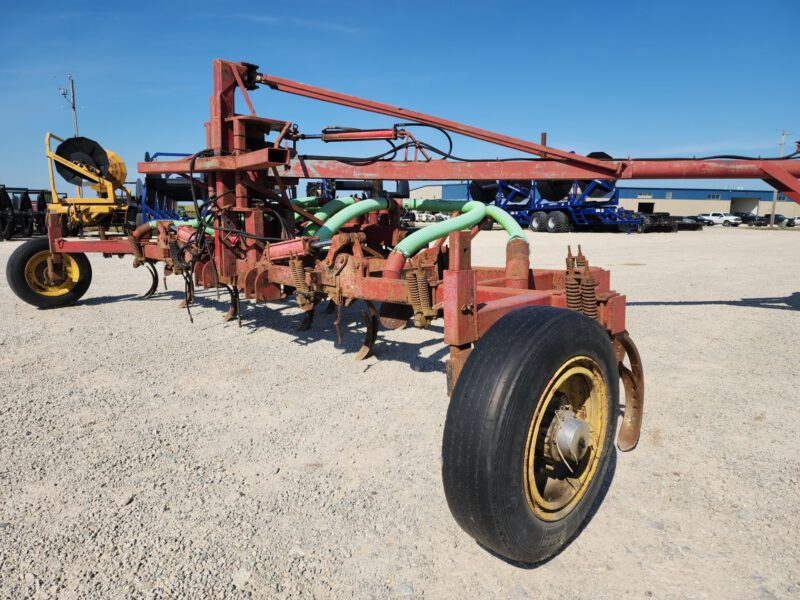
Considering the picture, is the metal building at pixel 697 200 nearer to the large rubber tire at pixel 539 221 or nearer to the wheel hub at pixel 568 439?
the large rubber tire at pixel 539 221

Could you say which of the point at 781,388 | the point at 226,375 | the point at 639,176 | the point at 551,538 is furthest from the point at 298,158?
the point at 781,388

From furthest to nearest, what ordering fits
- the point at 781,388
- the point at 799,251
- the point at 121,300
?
1. the point at 799,251
2. the point at 121,300
3. the point at 781,388

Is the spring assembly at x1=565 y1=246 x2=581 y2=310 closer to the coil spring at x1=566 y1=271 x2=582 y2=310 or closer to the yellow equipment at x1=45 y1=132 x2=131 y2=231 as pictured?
the coil spring at x1=566 y1=271 x2=582 y2=310

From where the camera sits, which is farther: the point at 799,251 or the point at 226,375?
the point at 799,251

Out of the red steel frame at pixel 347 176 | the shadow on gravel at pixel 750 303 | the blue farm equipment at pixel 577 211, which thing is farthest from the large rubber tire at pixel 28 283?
the blue farm equipment at pixel 577 211

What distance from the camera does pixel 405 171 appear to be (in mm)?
4691

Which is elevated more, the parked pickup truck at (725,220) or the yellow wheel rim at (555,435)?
the parked pickup truck at (725,220)

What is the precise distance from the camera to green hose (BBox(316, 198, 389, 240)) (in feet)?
15.3

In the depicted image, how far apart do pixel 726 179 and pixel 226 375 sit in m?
4.79

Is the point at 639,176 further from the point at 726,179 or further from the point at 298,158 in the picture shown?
the point at 298,158

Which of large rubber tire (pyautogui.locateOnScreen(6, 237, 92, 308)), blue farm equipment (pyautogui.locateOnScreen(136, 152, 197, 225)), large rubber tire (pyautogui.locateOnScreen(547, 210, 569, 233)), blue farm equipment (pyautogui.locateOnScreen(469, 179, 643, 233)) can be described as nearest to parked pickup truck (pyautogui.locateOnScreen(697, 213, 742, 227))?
blue farm equipment (pyautogui.locateOnScreen(469, 179, 643, 233))

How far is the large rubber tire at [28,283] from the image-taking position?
21.5ft

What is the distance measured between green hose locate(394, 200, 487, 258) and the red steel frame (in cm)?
13

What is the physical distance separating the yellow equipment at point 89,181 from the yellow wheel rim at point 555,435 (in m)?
12.7
